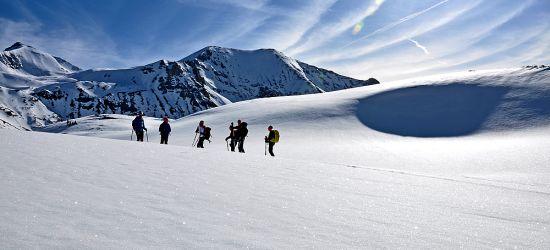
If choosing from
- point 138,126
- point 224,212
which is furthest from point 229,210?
point 138,126

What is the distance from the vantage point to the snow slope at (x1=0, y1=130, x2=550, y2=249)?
3934 millimetres

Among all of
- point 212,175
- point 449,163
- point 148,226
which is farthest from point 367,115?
point 148,226

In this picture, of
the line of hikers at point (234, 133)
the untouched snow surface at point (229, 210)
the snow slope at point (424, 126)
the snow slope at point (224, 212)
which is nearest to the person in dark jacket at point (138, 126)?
the line of hikers at point (234, 133)

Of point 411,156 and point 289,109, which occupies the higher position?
point 289,109

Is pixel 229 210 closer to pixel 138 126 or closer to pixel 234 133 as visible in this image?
pixel 234 133

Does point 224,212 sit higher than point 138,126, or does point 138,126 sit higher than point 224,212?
point 138,126

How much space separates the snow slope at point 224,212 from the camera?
3934 millimetres

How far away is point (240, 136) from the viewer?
23.0m

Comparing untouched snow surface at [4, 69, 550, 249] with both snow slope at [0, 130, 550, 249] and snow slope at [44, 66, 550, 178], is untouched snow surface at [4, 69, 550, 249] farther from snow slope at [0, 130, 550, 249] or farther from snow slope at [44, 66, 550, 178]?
snow slope at [44, 66, 550, 178]

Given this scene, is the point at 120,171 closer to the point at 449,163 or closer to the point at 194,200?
the point at 194,200

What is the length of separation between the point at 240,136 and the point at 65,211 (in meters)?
18.6

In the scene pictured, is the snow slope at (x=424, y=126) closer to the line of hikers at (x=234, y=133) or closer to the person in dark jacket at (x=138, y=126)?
the line of hikers at (x=234, y=133)

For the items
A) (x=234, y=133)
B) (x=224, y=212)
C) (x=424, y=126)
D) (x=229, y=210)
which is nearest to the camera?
(x=224, y=212)

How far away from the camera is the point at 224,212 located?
17.6 feet
